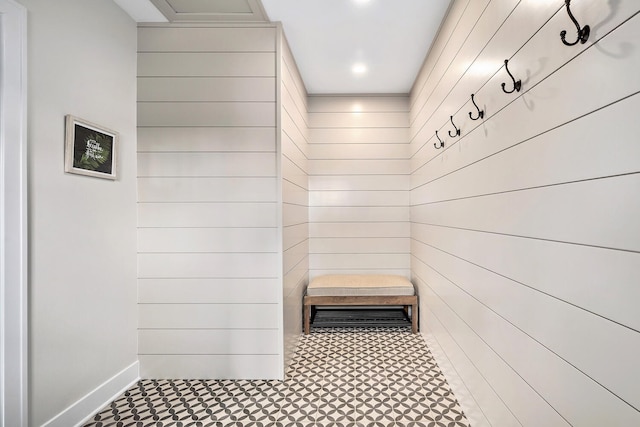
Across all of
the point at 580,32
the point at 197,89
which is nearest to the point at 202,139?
the point at 197,89

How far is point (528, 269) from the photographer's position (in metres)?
1.22

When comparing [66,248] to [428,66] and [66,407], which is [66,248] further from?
[428,66]

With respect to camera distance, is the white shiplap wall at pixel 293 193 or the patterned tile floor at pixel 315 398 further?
the white shiplap wall at pixel 293 193

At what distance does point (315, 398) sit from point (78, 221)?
69.7 inches

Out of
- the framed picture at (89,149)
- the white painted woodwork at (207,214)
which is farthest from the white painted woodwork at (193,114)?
the white painted woodwork at (207,214)

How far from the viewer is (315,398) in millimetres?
2113

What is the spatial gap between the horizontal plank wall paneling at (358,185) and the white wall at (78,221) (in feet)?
6.36

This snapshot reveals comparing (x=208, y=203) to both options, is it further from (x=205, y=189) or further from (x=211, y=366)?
(x=211, y=366)

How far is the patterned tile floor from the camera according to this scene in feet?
6.18

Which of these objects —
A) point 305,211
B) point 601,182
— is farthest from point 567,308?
point 305,211

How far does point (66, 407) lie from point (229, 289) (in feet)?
3.45

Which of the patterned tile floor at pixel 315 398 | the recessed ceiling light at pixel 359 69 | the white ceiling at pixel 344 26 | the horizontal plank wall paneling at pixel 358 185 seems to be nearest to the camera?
the patterned tile floor at pixel 315 398

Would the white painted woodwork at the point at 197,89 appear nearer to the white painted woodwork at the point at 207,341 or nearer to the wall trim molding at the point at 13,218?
the wall trim molding at the point at 13,218

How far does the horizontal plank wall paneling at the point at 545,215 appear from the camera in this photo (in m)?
0.79
